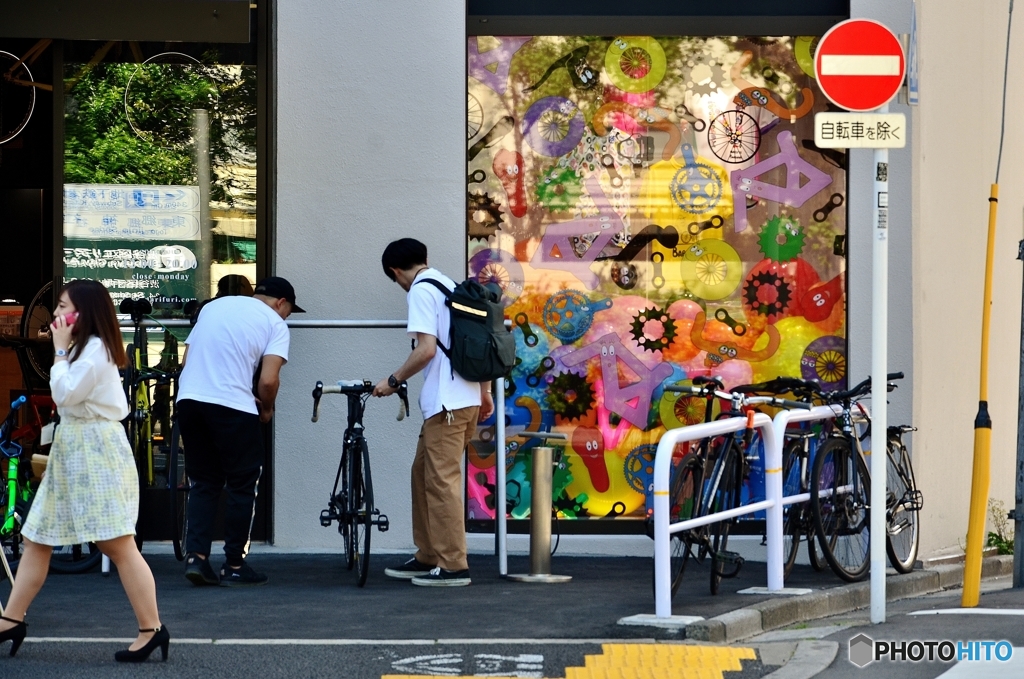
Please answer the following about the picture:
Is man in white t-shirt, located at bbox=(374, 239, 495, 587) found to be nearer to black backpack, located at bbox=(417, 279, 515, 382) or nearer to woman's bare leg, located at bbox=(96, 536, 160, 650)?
black backpack, located at bbox=(417, 279, 515, 382)

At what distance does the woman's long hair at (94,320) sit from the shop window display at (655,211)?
13.4 feet

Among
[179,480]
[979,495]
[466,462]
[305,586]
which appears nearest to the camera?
[979,495]

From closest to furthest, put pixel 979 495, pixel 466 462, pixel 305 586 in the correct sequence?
pixel 979 495 < pixel 305 586 < pixel 466 462

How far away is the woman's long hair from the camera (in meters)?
6.11

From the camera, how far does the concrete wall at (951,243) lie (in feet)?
32.3

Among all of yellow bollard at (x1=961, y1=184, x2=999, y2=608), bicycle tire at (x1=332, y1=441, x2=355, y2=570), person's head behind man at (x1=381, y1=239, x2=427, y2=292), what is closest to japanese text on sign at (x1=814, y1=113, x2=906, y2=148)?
yellow bollard at (x1=961, y1=184, x2=999, y2=608)

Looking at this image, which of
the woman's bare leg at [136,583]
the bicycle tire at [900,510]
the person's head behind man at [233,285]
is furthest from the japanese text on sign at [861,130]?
the person's head behind man at [233,285]

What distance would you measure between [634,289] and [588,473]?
4.27ft

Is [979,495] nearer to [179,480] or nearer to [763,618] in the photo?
[763,618]

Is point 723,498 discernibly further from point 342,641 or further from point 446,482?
point 342,641

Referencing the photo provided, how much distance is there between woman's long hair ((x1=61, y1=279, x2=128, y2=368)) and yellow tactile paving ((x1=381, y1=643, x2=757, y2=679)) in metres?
1.77

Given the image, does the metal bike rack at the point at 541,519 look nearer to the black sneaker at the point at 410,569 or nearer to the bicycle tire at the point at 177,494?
the black sneaker at the point at 410,569

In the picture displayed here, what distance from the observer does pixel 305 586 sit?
8375 mm

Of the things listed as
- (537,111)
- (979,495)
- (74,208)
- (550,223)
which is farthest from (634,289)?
(74,208)
